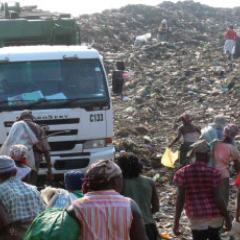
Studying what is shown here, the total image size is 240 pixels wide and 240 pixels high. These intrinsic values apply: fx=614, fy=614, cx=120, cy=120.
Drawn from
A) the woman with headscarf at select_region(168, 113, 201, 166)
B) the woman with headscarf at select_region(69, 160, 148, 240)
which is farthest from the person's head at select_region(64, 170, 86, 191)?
the woman with headscarf at select_region(168, 113, 201, 166)

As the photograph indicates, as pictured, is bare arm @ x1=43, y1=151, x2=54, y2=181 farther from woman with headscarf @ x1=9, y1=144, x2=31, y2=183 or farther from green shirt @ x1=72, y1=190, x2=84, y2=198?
green shirt @ x1=72, y1=190, x2=84, y2=198

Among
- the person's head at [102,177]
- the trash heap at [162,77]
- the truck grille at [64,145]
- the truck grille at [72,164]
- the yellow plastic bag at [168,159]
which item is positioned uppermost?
the person's head at [102,177]

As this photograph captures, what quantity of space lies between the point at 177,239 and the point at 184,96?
453 inches

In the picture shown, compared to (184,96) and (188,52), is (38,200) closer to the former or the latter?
(184,96)

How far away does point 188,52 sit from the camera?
26359 mm

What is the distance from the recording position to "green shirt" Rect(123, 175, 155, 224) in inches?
194

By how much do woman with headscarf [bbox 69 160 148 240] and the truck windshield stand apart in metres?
4.84

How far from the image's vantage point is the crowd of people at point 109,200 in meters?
3.67

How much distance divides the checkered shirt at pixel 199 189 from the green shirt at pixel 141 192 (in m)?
0.57

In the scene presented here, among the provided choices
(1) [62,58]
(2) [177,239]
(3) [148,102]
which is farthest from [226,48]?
(2) [177,239]

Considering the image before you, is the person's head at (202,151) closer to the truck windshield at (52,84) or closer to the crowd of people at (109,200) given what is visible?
the crowd of people at (109,200)

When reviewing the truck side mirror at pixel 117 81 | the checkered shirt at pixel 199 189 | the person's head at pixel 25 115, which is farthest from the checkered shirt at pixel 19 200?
the truck side mirror at pixel 117 81

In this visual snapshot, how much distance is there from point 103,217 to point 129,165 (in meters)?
1.28

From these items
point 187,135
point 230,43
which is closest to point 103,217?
point 187,135
